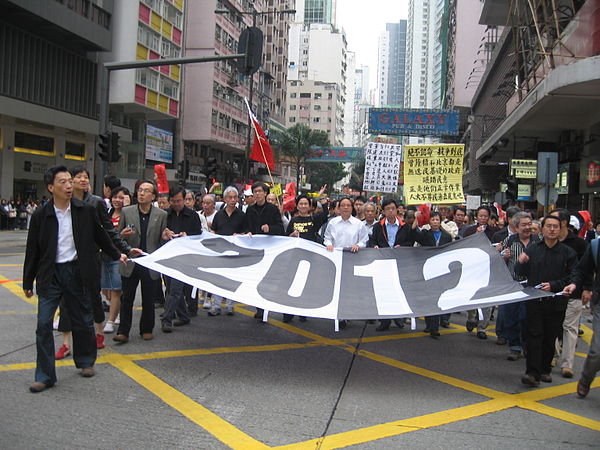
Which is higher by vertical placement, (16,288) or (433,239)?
(433,239)

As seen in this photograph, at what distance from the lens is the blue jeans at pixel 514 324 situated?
6.84m

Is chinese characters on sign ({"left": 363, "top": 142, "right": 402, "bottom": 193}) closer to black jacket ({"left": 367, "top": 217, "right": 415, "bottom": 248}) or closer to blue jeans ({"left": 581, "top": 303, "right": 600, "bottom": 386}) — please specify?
black jacket ({"left": 367, "top": 217, "right": 415, "bottom": 248})

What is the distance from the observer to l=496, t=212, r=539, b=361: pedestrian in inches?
271

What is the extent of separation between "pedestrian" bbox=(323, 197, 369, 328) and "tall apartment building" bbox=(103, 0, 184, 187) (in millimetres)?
30551

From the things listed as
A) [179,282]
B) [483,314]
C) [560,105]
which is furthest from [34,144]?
[483,314]

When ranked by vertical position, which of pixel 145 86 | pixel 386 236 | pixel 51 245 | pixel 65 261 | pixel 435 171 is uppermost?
pixel 145 86

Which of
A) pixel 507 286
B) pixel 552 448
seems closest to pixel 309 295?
pixel 507 286

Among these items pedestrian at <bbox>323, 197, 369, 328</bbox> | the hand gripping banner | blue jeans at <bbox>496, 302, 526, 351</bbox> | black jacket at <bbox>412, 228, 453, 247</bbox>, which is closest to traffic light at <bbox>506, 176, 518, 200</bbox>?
black jacket at <bbox>412, 228, 453, 247</bbox>

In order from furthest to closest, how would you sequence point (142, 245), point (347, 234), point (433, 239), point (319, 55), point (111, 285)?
point (319, 55) → point (433, 239) → point (347, 234) → point (111, 285) → point (142, 245)

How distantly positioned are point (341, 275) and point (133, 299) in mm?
2502

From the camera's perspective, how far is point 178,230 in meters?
7.77

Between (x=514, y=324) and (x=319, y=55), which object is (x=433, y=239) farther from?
(x=319, y=55)

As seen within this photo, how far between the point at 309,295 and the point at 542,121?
1666cm

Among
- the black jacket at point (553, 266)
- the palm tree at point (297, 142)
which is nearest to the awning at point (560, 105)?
the black jacket at point (553, 266)
